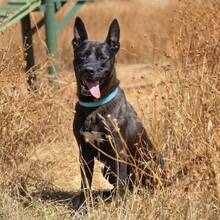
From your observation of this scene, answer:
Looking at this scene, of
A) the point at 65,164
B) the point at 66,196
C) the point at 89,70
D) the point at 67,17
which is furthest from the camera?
the point at 67,17

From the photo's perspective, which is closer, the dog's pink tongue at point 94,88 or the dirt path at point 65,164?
the dog's pink tongue at point 94,88

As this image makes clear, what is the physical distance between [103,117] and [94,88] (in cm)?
22

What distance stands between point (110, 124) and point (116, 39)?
70 cm

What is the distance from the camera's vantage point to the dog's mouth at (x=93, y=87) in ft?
17.4

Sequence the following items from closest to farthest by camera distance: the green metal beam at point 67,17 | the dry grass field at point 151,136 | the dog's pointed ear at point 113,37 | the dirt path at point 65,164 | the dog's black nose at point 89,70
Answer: the dry grass field at point 151,136 < the dog's black nose at point 89,70 < the dog's pointed ear at point 113,37 < the dirt path at point 65,164 < the green metal beam at point 67,17

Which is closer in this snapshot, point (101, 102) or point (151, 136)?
point (101, 102)

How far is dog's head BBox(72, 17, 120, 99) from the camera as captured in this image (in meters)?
5.29

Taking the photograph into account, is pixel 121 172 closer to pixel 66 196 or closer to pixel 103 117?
pixel 103 117

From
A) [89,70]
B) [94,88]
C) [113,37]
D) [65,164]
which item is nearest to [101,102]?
[94,88]

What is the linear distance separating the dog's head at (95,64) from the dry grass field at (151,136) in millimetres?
391

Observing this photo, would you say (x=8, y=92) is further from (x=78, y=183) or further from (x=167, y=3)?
(x=167, y=3)

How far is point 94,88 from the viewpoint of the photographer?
17.5 feet

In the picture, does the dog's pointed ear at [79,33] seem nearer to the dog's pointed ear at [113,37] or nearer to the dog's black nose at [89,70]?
the dog's pointed ear at [113,37]

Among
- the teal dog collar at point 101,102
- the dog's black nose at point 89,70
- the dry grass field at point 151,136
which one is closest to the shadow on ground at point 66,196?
the dry grass field at point 151,136
